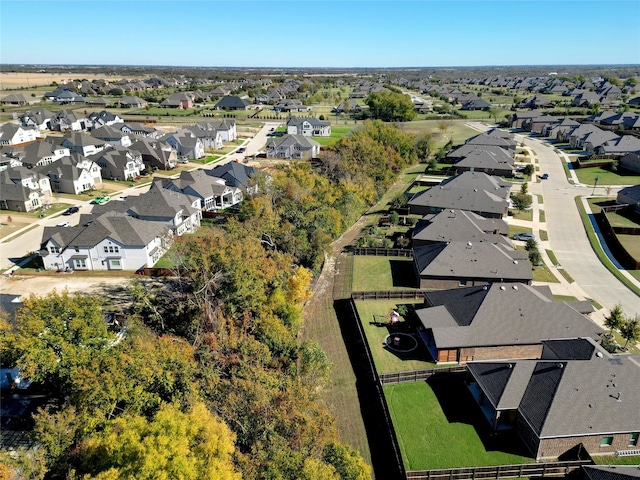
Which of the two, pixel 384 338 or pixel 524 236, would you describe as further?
pixel 524 236

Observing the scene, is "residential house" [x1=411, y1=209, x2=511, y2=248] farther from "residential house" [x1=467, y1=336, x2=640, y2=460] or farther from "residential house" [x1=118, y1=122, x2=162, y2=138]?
"residential house" [x1=118, y1=122, x2=162, y2=138]

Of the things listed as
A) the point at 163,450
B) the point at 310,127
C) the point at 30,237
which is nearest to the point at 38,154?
the point at 30,237

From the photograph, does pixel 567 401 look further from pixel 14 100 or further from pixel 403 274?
pixel 14 100

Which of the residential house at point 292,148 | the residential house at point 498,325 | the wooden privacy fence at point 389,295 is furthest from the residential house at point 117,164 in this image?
the residential house at point 498,325

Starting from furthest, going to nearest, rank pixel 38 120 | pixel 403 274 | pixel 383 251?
pixel 38 120 < pixel 383 251 < pixel 403 274

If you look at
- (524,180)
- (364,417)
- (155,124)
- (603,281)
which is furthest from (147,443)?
(155,124)

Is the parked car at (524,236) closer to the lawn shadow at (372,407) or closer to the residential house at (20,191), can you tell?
the lawn shadow at (372,407)

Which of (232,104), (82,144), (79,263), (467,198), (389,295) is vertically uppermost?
(232,104)
